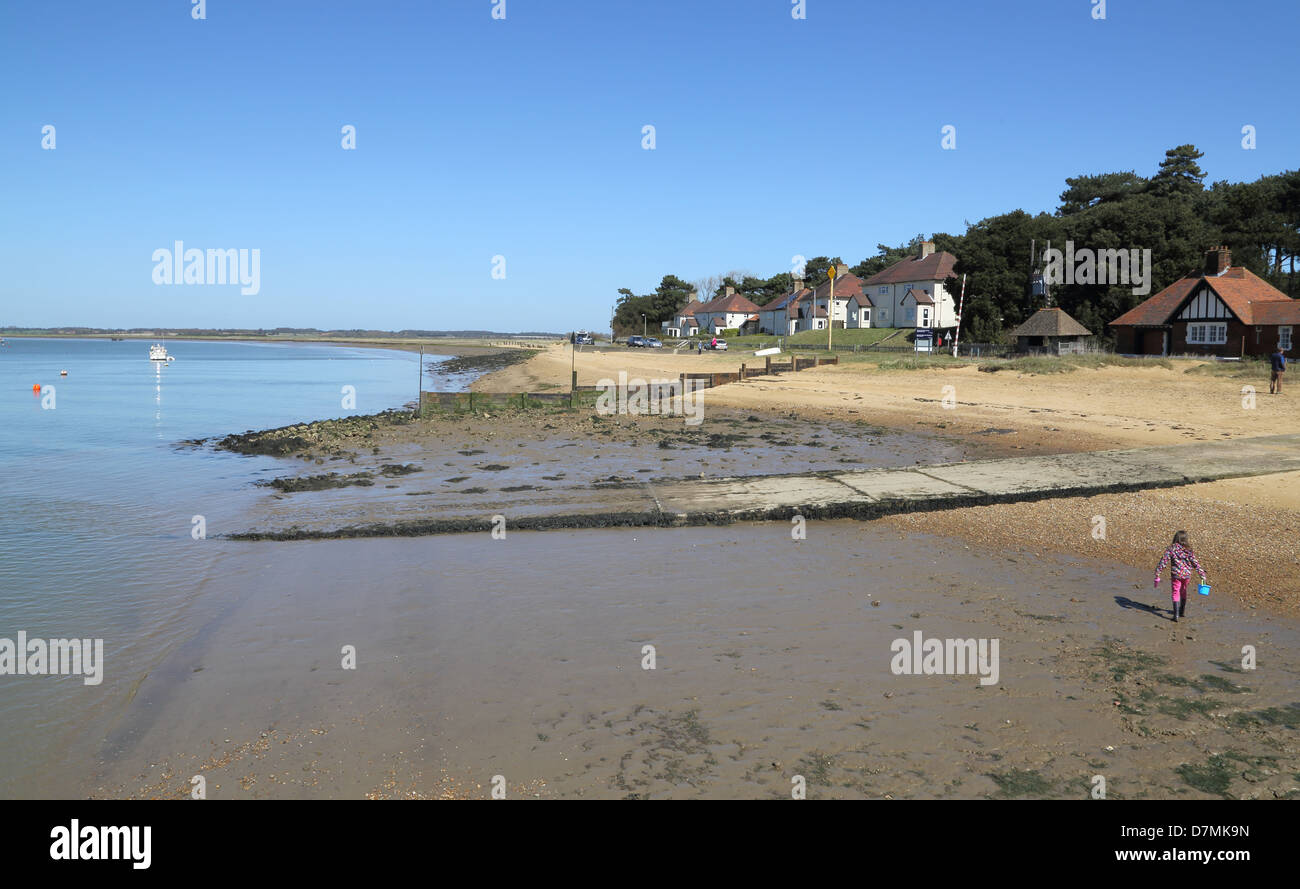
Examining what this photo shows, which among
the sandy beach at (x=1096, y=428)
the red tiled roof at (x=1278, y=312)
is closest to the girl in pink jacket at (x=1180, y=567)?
the sandy beach at (x=1096, y=428)

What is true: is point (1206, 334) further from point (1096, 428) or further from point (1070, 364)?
point (1096, 428)

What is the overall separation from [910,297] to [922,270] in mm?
3269

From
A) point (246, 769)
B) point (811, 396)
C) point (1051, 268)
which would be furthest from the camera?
point (1051, 268)

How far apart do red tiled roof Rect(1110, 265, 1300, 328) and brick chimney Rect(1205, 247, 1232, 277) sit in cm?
58

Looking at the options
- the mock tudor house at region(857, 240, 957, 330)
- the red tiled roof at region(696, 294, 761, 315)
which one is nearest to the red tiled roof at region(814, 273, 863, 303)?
the mock tudor house at region(857, 240, 957, 330)

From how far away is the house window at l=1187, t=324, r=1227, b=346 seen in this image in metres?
41.5

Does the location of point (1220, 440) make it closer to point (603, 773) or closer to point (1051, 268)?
point (603, 773)

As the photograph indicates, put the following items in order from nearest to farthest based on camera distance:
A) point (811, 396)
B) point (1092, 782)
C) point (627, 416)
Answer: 1. point (1092, 782)
2. point (627, 416)
3. point (811, 396)

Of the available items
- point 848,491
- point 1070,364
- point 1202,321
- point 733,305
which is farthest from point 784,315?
point 848,491

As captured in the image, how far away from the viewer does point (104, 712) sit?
665cm

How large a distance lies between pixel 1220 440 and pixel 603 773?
18614 mm

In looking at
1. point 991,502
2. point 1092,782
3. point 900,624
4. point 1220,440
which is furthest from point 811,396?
point 1092,782

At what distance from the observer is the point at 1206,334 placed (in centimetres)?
4234
